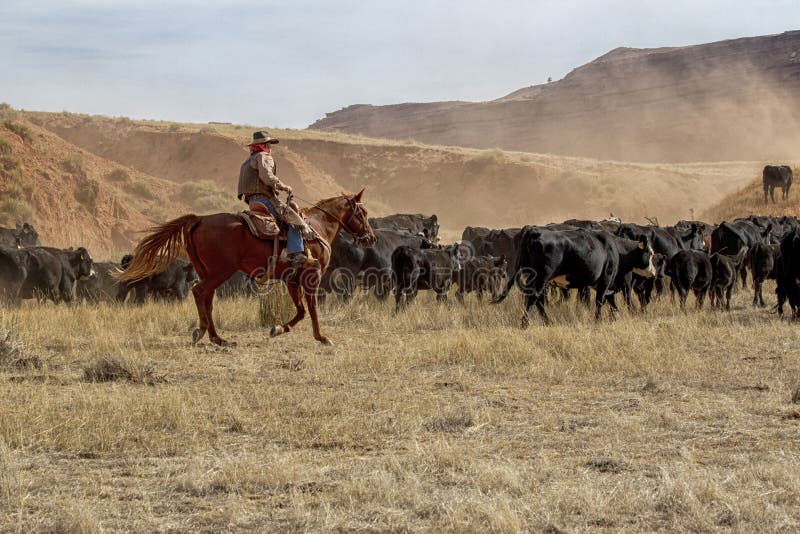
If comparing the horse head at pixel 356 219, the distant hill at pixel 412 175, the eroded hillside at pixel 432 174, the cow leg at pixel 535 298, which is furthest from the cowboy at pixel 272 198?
the eroded hillside at pixel 432 174

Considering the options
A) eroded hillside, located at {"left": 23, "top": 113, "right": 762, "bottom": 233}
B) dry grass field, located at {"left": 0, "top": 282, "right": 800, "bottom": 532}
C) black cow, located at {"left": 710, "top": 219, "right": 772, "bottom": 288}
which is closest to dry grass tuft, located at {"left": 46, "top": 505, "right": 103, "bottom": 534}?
dry grass field, located at {"left": 0, "top": 282, "right": 800, "bottom": 532}

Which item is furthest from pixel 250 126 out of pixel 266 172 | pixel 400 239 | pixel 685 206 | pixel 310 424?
pixel 310 424

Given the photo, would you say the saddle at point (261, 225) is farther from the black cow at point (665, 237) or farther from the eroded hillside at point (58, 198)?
the eroded hillside at point (58, 198)

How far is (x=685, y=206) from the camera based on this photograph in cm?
5653

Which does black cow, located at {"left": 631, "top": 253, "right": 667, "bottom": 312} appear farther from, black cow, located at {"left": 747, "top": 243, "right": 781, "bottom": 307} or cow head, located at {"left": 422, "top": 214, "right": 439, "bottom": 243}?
cow head, located at {"left": 422, "top": 214, "right": 439, "bottom": 243}

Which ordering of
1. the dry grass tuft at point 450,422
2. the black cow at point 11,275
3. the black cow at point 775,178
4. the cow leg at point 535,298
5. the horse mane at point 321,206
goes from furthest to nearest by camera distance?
1. the black cow at point 775,178
2. the black cow at point 11,275
3. the cow leg at point 535,298
4. the horse mane at point 321,206
5. the dry grass tuft at point 450,422

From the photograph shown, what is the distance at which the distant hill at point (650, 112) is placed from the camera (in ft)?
359

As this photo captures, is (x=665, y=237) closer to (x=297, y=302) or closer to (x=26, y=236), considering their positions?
(x=297, y=302)

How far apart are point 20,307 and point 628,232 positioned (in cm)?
1178

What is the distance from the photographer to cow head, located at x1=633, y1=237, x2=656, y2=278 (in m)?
16.8

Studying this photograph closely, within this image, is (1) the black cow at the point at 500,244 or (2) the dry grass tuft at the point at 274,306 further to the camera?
(1) the black cow at the point at 500,244

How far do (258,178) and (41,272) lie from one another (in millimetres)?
6853

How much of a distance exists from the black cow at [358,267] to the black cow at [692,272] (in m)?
5.67

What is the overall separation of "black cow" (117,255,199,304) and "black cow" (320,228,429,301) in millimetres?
2749
